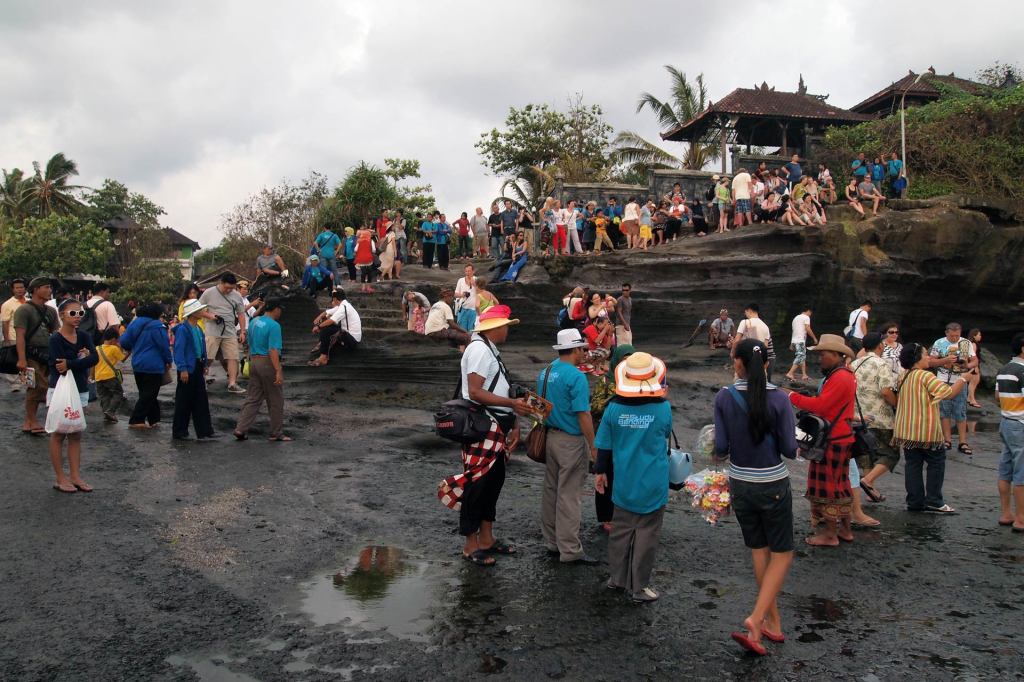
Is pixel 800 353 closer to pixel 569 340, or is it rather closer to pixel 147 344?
pixel 569 340

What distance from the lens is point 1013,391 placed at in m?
7.46

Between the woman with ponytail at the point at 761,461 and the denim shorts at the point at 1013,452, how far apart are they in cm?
388

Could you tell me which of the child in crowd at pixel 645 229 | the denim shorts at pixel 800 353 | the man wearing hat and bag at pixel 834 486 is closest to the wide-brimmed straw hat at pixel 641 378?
the man wearing hat and bag at pixel 834 486

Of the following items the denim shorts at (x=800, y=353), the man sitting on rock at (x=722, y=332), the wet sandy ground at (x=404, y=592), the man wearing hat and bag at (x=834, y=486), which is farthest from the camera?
the man sitting on rock at (x=722, y=332)

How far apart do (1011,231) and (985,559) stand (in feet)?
58.4

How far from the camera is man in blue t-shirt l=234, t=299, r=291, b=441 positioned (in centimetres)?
1019

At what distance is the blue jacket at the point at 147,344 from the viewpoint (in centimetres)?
1038

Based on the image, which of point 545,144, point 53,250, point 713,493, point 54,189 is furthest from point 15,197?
point 713,493

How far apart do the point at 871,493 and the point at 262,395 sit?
23.4ft

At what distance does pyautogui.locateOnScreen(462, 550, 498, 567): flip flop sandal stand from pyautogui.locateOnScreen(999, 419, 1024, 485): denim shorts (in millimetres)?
4852

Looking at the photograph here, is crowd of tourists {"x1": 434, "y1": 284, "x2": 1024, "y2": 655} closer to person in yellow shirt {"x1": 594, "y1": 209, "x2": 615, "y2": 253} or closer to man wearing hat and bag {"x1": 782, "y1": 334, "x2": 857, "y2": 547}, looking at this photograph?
man wearing hat and bag {"x1": 782, "y1": 334, "x2": 857, "y2": 547}

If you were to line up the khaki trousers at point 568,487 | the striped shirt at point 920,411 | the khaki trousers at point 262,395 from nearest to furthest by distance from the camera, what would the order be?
1. the khaki trousers at point 568,487
2. the striped shirt at point 920,411
3. the khaki trousers at point 262,395

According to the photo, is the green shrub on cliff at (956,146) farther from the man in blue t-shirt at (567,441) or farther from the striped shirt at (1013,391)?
the man in blue t-shirt at (567,441)

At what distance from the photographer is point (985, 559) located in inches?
256
